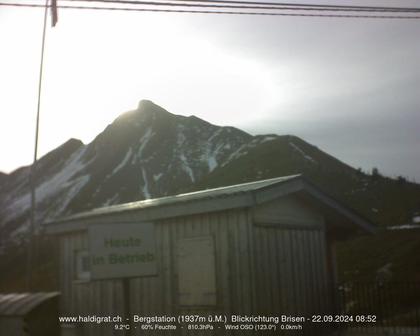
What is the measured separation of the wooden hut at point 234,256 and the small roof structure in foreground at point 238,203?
22 millimetres

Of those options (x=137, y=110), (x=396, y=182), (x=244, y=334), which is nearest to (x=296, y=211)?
(x=244, y=334)

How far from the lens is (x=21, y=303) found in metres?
8.59

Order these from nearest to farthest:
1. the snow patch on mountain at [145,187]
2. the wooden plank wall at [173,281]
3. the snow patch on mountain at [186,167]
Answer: the wooden plank wall at [173,281] < the snow patch on mountain at [145,187] < the snow patch on mountain at [186,167]

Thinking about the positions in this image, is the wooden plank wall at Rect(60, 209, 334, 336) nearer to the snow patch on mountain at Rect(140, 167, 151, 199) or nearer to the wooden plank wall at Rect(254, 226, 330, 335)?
the wooden plank wall at Rect(254, 226, 330, 335)

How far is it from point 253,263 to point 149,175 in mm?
116139

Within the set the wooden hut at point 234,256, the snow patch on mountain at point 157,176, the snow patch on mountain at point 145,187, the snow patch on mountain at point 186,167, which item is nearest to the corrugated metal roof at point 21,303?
the wooden hut at point 234,256

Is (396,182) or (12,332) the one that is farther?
(396,182)

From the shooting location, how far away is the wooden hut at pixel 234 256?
11.1m

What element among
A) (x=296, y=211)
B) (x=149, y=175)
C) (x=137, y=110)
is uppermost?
(x=137, y=110)

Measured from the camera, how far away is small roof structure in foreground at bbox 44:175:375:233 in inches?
436

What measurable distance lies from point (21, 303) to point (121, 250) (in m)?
2.26

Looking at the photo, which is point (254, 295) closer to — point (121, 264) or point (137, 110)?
point (121, 264)

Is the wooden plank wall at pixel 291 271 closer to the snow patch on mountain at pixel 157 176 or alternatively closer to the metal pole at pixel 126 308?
the metal pole at pixel 126 308

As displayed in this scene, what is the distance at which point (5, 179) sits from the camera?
168 metres
